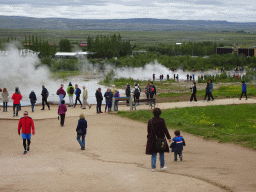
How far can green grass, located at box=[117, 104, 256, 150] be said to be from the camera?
1486cm

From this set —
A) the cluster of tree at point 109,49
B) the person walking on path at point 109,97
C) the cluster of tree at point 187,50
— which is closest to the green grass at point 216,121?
the person walking on path at point 109,97

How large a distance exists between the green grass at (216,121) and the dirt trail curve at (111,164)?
77 centimetres

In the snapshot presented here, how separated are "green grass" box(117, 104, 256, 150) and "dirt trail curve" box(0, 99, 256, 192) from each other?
30.5 inches

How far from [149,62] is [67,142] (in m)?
65.6

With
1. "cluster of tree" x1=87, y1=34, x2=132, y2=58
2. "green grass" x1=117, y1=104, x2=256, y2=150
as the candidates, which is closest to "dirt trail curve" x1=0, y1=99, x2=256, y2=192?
"green grass" x1=117, y1=104, x2=256, y2=150

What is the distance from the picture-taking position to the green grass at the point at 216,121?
1486 cm

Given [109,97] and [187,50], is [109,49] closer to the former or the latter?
[187,50]

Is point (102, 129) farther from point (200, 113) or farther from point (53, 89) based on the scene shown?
point (53, 89)

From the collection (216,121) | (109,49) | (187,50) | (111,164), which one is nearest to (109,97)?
(216,121)

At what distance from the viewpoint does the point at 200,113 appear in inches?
804

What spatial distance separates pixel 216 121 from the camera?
1817cm

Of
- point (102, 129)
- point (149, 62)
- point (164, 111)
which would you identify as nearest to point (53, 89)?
point (164, 111)

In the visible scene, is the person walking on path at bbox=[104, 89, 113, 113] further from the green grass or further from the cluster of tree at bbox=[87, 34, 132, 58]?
the cluster of tree at bbox=[87, 34, 132, 58]

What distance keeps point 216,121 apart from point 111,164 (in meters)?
8.88
